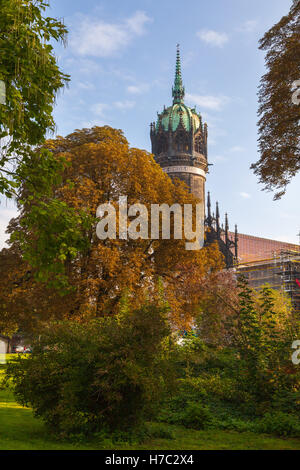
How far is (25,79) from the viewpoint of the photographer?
29.0 feet

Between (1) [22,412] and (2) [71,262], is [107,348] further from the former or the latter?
(2) [71,262]

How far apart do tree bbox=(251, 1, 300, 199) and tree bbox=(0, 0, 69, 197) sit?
221 inches

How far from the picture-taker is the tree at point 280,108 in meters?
11.9

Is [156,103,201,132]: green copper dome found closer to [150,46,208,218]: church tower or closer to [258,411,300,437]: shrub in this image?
[150,46,208,218]: church tower

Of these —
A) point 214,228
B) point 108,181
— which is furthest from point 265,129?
point 214,228

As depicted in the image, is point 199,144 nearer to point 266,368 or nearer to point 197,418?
point 266,368

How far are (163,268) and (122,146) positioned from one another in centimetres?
606

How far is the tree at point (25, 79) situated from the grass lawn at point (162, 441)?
14.2 ft

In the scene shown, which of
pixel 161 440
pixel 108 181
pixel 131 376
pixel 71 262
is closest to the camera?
pixel 131 376

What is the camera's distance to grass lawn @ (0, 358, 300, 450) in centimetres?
722

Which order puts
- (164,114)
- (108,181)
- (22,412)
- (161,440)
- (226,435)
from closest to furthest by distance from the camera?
1. (161,440)
2. (226,435)
3. (22,412)
4. (108,181)
5. (164,114)

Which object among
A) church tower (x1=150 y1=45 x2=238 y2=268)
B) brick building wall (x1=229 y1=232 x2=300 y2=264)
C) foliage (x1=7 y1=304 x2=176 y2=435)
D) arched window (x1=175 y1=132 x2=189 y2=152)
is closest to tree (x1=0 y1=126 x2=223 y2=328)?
foliage (x1=7 y1=304 x2=176 y2=435)

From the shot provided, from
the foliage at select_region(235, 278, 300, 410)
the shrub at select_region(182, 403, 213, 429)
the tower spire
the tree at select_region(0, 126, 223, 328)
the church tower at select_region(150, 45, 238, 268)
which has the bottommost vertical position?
the shrub at select_region(182, 403, 213, 429)

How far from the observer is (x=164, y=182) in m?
22.7
